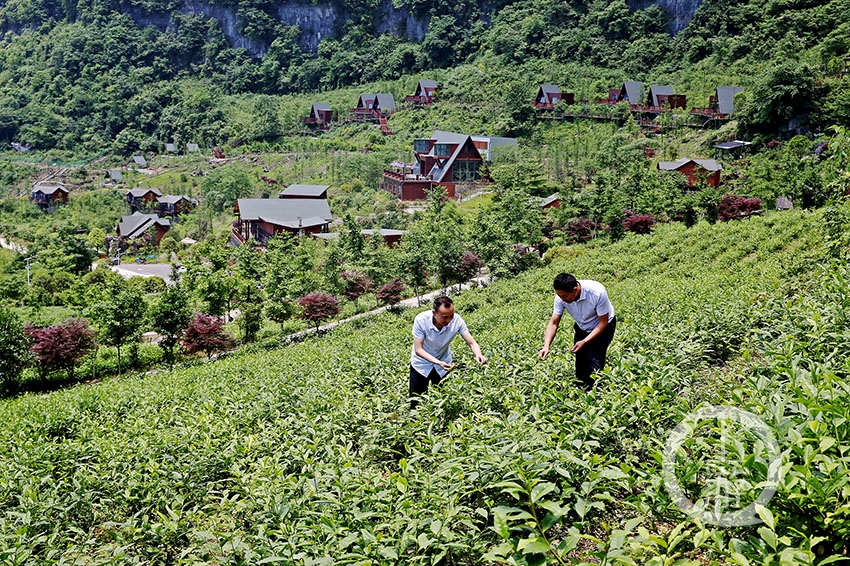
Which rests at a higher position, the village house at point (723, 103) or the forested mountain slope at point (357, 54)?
the forested mountain slope at point (357, 54)

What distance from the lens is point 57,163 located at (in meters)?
62.2

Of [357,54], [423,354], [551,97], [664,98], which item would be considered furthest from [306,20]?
[423,354]

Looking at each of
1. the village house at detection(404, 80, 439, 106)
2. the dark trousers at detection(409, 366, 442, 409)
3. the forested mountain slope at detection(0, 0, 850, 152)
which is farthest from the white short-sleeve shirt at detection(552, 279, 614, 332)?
the village house at detection(404, 80, 439, 106)

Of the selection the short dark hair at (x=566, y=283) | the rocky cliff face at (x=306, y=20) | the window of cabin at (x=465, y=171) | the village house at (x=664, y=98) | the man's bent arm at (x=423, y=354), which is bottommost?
the window of cabin at (x=465, y=171)

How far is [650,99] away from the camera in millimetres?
40531

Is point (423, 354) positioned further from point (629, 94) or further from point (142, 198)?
point (142, 198)

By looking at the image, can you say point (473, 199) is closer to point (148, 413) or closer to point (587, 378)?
point (148, 413)

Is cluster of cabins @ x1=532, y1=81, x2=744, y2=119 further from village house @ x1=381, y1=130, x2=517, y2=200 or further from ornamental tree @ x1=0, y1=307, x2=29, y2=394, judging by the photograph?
ornamental tree @ x1=0, y1=307, x2=29, y2=394

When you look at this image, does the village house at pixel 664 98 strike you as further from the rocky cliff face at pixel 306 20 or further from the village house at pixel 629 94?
the rocky cliff face at pixel 306 20

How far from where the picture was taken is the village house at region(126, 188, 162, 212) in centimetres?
4811

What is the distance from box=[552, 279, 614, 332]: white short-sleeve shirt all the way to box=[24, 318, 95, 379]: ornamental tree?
1442 cm

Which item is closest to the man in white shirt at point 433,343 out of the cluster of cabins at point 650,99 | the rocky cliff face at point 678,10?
the cluster of cabins at point 650,99

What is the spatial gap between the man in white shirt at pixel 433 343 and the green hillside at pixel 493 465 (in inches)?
8.9

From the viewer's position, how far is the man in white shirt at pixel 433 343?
15.5 feet
